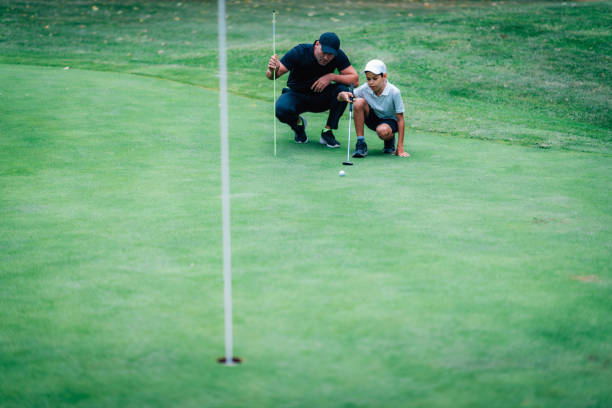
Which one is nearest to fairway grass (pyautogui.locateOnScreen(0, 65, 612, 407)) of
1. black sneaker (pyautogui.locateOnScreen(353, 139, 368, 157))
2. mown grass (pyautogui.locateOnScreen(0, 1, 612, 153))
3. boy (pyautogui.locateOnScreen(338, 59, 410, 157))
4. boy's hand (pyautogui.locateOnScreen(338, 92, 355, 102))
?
black sneaker (pyautogui.locateOnScreen(353, 139, 368, 157))

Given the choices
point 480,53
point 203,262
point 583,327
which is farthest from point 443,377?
point 480,53

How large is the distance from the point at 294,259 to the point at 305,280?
0.96 ft

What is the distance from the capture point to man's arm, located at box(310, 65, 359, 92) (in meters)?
6.47

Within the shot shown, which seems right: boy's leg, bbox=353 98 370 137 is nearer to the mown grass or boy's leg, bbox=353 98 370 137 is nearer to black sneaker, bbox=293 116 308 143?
black sneaker, bbox=293 116 308 143

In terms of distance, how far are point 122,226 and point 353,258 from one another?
4.86 feet

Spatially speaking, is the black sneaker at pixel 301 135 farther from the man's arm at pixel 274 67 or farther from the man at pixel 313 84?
the man's arm at pixel 274 67

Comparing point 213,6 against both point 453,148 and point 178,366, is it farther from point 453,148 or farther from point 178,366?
point 178,366

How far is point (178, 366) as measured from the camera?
2291mm

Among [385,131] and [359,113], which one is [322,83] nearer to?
[359,113]

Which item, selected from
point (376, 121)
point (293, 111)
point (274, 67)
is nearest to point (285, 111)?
point (293, 111)

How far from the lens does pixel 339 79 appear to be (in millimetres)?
6641

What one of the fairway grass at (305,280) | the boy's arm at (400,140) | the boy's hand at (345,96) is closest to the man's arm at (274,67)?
the boy's hand at (345,96)

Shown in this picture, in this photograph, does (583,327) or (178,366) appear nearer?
(178,366)

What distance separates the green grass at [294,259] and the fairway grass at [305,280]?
1 cm
